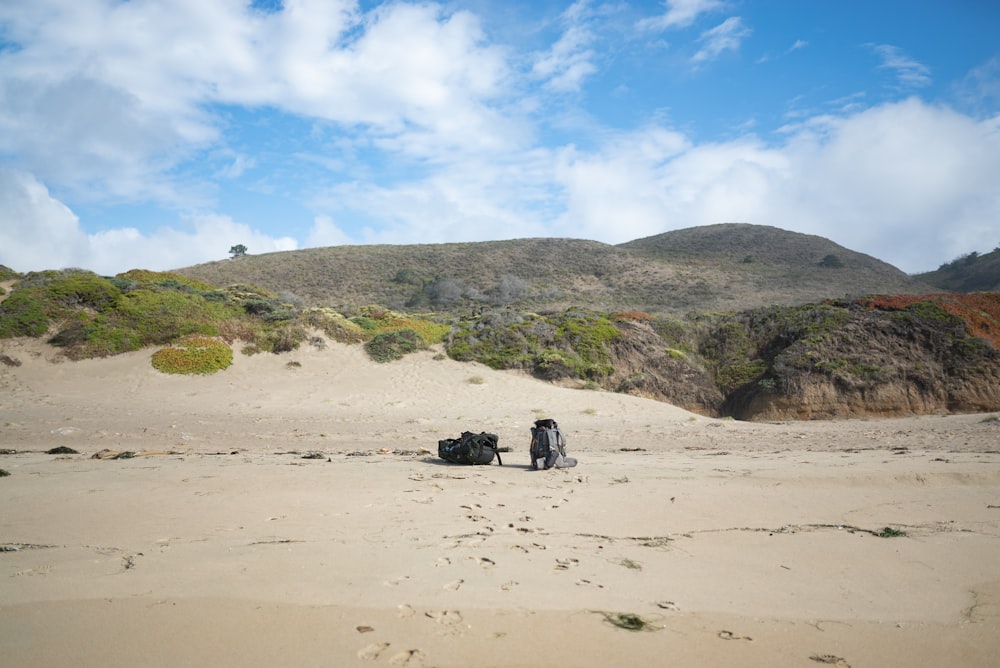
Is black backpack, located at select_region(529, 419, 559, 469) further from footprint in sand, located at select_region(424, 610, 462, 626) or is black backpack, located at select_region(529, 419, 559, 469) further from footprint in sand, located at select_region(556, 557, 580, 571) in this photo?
footprint in sand, located at select_region(424, 610, 462, 626)

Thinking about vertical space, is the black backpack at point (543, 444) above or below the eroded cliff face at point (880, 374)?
below

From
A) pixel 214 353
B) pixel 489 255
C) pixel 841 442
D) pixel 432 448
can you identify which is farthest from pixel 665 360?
pixel 489 255

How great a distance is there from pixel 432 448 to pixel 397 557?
7293 mm

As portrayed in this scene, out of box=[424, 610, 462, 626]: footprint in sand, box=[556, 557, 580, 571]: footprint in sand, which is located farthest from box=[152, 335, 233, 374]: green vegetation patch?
box=[424, 610, 462, 626]: footprint in sand

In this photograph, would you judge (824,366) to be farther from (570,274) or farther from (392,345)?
(570,274)

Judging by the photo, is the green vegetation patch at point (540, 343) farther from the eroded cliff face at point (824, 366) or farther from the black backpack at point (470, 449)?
the black backpack at point (470, 449)

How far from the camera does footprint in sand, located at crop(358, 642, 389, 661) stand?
2860 millimetres

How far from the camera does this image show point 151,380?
17781mm

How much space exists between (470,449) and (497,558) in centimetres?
450

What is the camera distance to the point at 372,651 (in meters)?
2.92

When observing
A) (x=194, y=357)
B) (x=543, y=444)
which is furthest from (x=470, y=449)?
(x=194, y=357)

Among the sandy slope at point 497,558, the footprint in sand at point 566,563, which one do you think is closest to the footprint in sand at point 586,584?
the sandy slope at point 497,558

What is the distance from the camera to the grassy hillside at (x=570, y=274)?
4422 cm

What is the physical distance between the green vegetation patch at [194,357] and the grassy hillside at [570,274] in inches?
773
